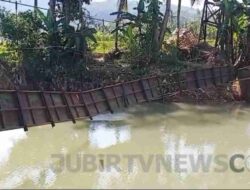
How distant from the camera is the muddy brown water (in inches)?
482

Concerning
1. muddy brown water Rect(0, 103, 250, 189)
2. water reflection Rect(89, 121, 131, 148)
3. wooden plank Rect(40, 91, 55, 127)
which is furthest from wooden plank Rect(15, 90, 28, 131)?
water reflection Rect(89, 121, 131, 148)

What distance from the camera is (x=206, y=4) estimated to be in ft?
105

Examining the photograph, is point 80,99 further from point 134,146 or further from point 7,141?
point 7,141

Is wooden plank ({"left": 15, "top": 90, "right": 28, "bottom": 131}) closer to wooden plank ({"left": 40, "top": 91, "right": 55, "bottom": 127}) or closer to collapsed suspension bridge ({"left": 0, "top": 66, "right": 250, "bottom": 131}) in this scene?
collapsed suspension bridge ({"left": 0, "top": 66, "right": 250, "bottom": 131})

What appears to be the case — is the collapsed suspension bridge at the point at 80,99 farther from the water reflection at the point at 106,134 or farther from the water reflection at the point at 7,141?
the water reflection at the point at 7,141

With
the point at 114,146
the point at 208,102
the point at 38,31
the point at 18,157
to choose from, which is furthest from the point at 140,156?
the point at 38,31

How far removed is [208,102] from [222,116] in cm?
369

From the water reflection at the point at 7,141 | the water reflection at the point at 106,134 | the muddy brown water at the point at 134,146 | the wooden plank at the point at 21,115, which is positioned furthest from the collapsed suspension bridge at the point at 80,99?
the water reflection at the point at 7,141

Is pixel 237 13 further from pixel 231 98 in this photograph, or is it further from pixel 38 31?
pixel 38 31

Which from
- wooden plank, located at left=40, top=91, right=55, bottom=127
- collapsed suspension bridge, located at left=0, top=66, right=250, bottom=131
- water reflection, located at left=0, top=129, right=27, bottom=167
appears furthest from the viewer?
water reflection, located at left=0, top=129, right=27, bottom=167

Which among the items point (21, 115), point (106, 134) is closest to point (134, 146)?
point (106, 134)

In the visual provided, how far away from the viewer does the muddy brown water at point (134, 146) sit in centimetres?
1225

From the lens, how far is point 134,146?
16000mm

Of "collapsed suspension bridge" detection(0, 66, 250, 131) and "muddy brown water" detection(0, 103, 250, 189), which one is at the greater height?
"collapsed suspension bridge" detection(0, 66, 250, 131)
